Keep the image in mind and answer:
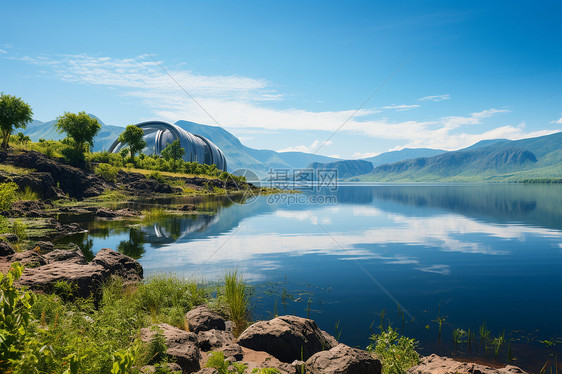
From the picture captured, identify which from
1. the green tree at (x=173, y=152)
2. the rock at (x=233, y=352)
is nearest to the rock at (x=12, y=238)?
the rock at (x=233, y=352)

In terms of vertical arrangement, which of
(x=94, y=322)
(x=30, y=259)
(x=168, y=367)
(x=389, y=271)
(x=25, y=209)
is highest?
(x=25, y=209)

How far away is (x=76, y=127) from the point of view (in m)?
73.1

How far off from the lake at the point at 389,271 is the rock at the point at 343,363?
2.52 meters

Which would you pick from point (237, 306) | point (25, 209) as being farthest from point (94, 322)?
point (25, 209)

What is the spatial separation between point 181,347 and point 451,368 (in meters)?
6.12

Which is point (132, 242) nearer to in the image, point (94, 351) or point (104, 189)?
point (94, 351)

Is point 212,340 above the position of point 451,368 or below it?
below

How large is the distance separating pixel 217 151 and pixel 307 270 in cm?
18615

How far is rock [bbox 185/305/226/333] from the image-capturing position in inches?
408

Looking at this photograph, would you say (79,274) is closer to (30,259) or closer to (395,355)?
(30,259)

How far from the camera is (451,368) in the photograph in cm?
739

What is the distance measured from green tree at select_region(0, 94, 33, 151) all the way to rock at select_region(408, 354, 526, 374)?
70.3 meters

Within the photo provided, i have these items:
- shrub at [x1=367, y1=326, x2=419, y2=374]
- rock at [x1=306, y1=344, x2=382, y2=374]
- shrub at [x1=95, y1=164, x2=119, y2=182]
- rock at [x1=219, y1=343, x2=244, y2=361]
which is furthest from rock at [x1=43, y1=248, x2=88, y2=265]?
shrub at [x1=95, y1=164, x2=119, y2=182]

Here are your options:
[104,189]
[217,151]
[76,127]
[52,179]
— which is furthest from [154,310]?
[217,151]
